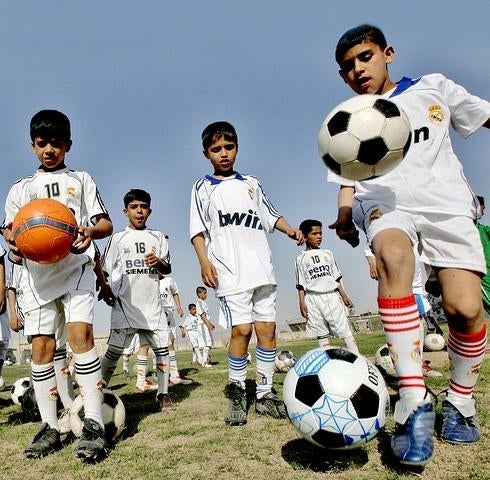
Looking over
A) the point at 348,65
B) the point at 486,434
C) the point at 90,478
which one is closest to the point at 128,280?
the point at 90,478

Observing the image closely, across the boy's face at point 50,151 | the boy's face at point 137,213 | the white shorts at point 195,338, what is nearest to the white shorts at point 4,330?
the boy's face at point 137,213

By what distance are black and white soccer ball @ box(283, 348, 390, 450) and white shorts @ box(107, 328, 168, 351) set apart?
339 cm

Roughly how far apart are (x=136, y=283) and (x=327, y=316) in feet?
12.2

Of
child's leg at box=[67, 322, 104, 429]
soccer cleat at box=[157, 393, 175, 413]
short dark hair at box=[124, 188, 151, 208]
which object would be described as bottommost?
soccer cleat at box=[157, 393, 175, 413]

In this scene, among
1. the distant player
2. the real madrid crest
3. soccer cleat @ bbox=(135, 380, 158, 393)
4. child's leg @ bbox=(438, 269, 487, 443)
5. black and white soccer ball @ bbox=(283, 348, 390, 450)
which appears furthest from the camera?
the distant player

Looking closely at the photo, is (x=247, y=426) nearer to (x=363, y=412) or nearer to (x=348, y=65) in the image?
(x=363, y=412)

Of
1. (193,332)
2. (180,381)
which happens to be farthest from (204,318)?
(180,381)

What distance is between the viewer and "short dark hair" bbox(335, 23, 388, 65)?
3264 millimetres

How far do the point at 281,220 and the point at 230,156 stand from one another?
0.86 meters

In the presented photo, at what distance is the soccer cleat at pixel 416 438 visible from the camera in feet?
7.18

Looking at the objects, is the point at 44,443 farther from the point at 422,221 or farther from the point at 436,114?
the point at 436,114

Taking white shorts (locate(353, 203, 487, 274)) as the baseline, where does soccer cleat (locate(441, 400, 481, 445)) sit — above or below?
below

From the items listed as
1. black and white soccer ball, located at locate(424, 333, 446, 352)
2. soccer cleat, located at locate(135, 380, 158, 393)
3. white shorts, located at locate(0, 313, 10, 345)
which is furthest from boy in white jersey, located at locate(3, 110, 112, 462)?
black and white soccer ball, located at locate(424, 333, 446, 352)

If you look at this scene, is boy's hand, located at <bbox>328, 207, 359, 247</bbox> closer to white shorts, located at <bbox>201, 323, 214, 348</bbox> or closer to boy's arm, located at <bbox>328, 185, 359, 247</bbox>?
boy's arm, located at <bbox>328, 185, 359, 247</bbox>
